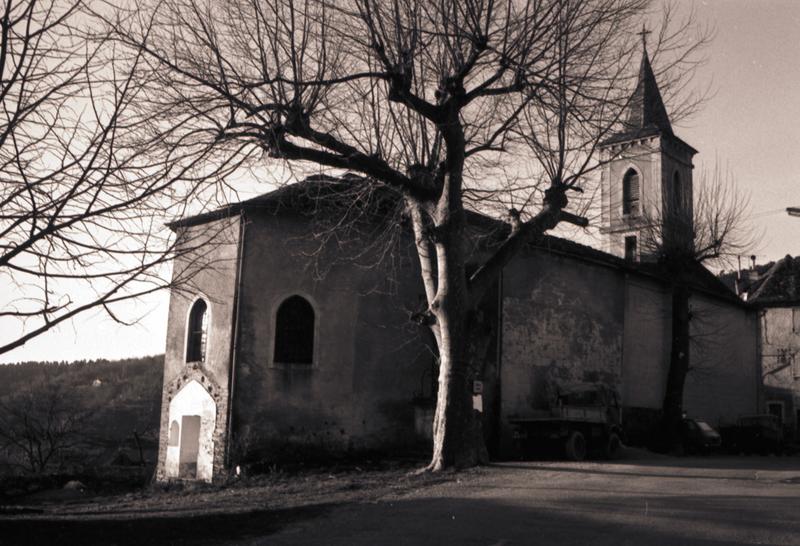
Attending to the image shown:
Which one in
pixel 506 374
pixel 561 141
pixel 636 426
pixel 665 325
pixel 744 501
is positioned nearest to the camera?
pixel 744 501

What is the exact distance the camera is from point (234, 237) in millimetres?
19734

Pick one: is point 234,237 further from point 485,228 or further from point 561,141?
point 561,141

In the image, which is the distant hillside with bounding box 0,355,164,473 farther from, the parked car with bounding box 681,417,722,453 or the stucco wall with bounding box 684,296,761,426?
the stucco wall with bounding box 684,296,761,426

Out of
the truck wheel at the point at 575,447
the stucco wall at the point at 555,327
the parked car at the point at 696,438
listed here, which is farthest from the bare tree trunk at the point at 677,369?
the truck wheel at the point at 575,447

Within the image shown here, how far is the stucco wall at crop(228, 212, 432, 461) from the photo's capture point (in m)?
19.1

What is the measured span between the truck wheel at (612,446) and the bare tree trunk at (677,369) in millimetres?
6192

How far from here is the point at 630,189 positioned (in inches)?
1714

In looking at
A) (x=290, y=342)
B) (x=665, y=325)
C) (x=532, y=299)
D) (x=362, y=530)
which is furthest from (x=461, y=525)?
(x=665, y=325)

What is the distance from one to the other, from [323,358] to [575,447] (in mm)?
6290

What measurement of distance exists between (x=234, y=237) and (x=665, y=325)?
58.7ft

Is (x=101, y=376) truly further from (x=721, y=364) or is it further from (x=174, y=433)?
(x=721, y=364)

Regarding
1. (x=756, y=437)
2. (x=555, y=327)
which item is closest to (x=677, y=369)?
(x=756, y=437)

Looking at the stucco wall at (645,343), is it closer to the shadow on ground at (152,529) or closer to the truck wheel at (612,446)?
the truck wheel at (612,446)

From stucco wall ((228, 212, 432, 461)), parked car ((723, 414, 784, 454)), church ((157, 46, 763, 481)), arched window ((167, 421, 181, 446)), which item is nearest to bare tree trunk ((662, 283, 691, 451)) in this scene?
parked car ((723, 414, 784, 454))
